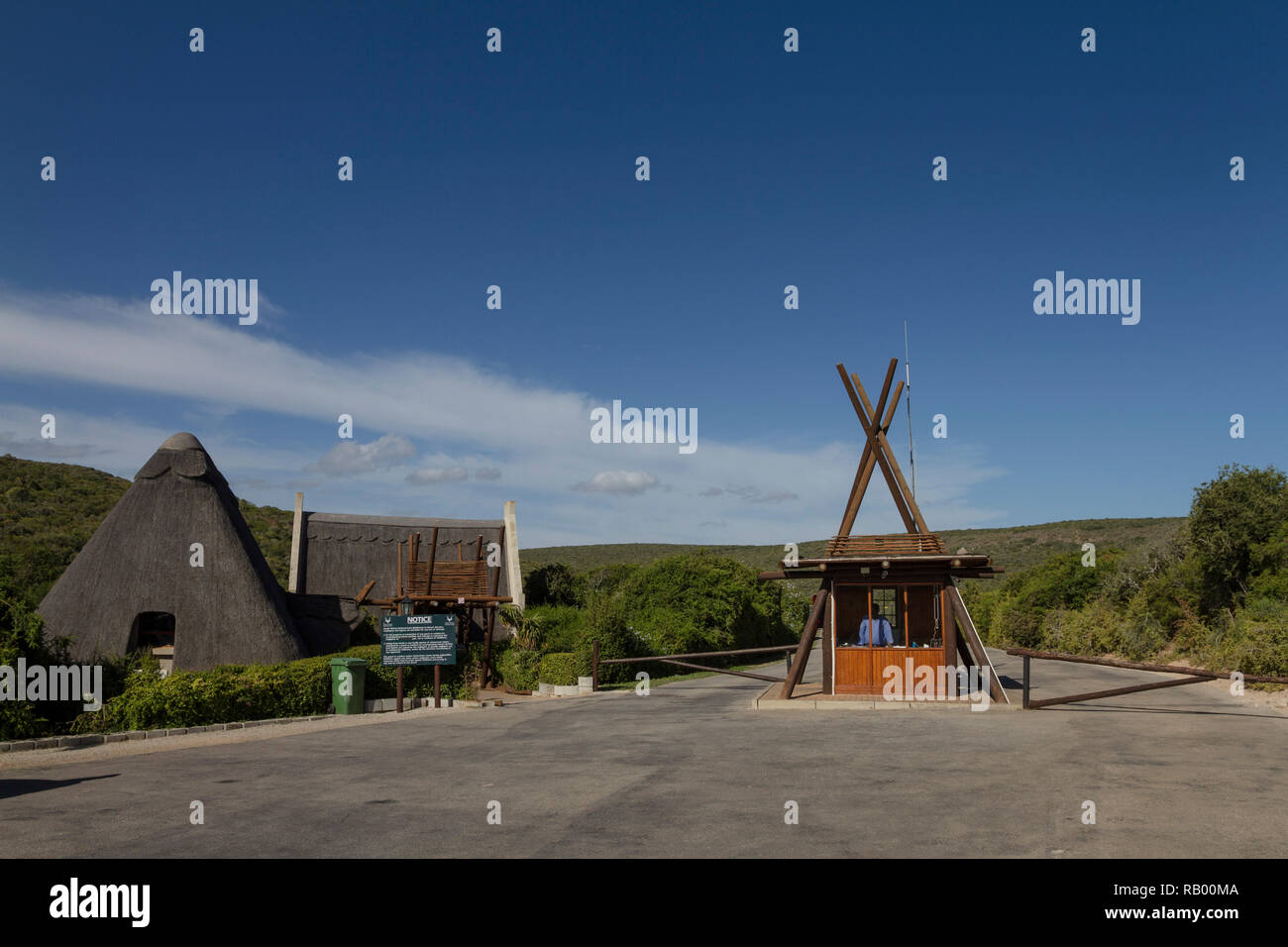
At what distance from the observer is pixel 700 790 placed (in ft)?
32.0

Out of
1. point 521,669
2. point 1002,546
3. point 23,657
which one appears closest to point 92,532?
point 521,669

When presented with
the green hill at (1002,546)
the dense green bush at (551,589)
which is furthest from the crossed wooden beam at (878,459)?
the green hill at (1002,546)

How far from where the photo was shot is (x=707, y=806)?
8914 millimetres

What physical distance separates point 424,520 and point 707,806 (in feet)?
89.7

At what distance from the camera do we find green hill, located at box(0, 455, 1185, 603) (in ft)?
109

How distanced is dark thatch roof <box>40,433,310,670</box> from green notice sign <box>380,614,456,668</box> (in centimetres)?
368

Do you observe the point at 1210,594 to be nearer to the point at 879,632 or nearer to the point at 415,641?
the point at 879,632

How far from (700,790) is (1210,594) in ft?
80.7

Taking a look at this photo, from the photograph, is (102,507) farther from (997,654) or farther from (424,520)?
(997,654)

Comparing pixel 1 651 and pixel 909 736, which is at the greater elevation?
pixel 1 651

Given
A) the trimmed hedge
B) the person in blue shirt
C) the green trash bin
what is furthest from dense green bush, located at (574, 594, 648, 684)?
the person in blue shirt

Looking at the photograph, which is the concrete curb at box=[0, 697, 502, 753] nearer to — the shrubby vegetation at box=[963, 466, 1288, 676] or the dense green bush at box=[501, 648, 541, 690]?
the dense green bush at box=[501, 648, 541, 690]
